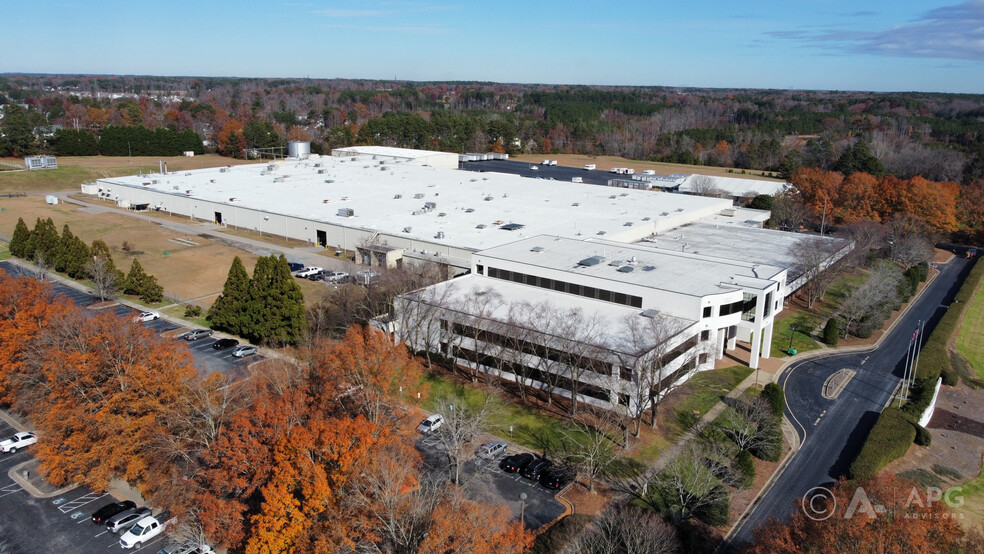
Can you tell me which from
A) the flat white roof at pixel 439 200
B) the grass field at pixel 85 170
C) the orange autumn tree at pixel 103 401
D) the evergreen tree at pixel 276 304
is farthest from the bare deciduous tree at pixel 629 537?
the grass field at pixel 85 170

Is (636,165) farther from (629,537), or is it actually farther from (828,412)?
(629,537)

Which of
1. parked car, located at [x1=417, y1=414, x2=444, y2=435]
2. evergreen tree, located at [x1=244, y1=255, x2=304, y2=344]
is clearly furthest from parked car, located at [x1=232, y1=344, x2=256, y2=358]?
parked car, located at [x1=417, y1=414, x2=444, y2=435]

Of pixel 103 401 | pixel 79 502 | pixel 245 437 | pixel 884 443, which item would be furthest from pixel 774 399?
pixel 79 502

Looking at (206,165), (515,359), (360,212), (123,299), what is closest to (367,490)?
(515,359)

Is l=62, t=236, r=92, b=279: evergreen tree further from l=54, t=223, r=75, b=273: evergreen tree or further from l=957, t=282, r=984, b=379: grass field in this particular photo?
l=957, t=282, r=984, b=379: grass field

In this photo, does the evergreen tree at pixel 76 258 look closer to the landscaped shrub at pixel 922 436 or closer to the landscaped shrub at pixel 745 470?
the landscaped shrub at pixel 745 470

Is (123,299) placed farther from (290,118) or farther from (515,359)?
(290,118)
